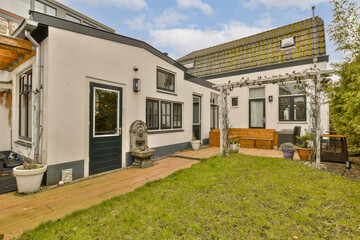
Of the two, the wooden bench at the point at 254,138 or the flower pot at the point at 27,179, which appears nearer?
the flower pot at the point at 27,179

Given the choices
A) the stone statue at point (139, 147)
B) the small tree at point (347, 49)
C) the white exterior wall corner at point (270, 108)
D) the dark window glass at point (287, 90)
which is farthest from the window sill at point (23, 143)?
the dark window glass at point (287, 90)

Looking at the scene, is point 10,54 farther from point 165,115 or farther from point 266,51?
point 266,51

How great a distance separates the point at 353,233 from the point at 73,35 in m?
5.30

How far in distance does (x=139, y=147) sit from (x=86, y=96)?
1.84 metres

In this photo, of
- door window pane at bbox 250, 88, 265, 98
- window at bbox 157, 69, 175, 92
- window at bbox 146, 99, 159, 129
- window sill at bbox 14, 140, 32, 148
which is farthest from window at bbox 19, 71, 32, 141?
door window pane at bbox 250, 88, 265, 98

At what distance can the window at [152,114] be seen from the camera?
525 cm

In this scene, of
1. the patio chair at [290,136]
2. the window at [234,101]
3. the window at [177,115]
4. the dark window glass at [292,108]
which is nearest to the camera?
the window at [177,115]

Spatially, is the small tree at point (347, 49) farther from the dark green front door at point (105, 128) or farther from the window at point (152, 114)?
the dark green front door at point (105, 128)

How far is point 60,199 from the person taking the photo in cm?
268

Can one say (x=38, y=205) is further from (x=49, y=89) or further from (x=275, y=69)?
(x=275, y=69)

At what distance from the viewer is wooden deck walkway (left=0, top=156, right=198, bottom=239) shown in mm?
2098

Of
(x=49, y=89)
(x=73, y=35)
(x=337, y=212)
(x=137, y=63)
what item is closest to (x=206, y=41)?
(x=137, y=63)

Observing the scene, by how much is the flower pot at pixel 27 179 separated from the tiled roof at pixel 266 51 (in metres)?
9.51

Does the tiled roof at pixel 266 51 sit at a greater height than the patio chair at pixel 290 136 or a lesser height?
greater
